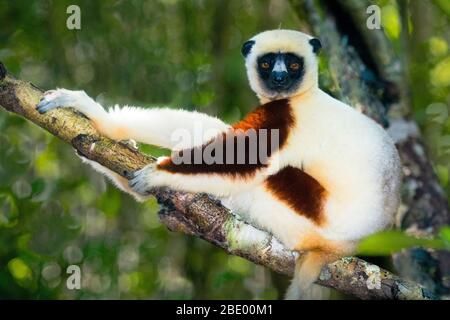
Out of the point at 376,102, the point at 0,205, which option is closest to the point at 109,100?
the point at 0,205

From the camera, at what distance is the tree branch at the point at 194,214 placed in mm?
3068

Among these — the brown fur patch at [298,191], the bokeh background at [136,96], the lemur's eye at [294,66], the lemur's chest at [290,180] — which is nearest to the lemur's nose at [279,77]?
the lemur's eye at [294,66]

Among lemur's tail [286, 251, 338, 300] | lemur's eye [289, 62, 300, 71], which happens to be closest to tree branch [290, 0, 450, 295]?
lemur's eye [289, 62, 300, 71]

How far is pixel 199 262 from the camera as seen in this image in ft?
19.9

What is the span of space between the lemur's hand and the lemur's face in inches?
39.7

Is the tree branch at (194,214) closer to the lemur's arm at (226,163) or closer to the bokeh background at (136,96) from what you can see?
the lemur's arm at (226,163)

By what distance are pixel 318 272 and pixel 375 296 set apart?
0.30 metres

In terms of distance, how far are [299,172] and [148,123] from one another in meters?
0.83

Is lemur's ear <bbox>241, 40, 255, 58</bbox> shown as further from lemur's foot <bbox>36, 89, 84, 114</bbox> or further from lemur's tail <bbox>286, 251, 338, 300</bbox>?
lemur's tail <bbox>286, 251, 338, 300</bbox>

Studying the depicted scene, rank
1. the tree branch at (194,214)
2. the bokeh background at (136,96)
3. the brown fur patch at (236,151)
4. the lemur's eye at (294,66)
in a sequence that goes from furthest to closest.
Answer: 1. the bokeh background at (136,96)
2. the lemur's eye at (294,66)
3. the brown fur patch at (236,151)
4. the tree branch at (194,214)

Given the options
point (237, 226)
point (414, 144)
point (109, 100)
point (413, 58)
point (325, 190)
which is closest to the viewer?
point (237, 226)

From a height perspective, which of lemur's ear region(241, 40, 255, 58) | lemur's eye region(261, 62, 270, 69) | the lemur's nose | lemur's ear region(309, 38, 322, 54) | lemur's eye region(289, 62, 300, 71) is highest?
lemur's ear region(241, 40, 255, 58)

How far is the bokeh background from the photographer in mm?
5242

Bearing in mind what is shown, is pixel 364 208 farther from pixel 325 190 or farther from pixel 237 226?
pixel 237 226
